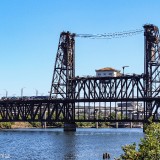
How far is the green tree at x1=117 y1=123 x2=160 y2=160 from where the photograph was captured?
3559cm

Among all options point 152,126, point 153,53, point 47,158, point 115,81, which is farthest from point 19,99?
point 152,126

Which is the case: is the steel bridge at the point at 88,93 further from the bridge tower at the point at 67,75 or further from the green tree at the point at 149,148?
the green tree at the point at 149,148

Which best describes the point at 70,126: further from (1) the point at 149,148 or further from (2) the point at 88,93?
(1) the point at 149,148

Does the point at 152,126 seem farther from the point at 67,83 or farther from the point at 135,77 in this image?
the point at 67,83

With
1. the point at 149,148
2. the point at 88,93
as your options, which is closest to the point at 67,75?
the point at 88,93

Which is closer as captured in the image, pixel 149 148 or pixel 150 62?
pixel 149 148

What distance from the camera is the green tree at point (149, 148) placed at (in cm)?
3559

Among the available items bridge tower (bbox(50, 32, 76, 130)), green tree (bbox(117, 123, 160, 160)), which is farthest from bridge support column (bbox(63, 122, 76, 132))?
green tree (bbox(117, 123, 160, 160))

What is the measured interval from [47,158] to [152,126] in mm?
Result: 39801

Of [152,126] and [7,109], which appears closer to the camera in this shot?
[152,126]

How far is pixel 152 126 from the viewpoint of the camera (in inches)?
1495

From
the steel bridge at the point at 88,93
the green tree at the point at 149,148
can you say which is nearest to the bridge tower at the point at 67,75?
the steel bridge at the point at 88,93

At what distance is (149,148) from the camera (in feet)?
118

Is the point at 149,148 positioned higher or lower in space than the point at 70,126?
higher
